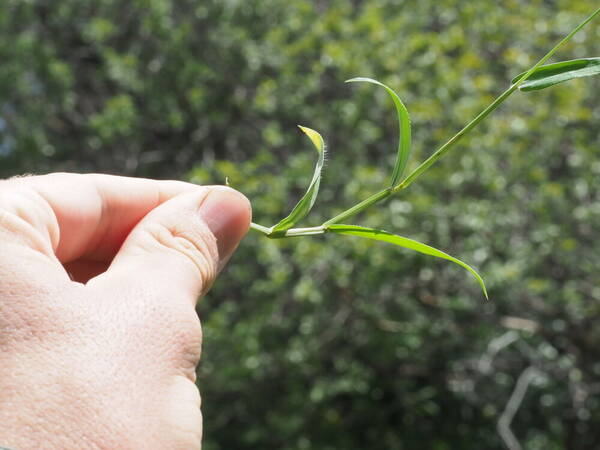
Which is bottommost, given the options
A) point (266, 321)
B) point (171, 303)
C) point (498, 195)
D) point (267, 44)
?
point (266, 321)

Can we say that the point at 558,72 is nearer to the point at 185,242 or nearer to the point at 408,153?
the point at 408,153

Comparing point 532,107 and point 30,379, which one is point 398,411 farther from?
point 30,379

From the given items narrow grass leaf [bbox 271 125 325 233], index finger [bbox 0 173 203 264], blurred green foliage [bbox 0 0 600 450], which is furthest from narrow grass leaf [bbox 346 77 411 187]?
blurred green foliage [bbox 0 0 600 450]

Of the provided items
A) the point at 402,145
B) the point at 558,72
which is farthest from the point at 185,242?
the point at 558,72

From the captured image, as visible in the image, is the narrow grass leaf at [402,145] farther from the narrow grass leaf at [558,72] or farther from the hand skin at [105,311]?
the hand skin at [105,311]

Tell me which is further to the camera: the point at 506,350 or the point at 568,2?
the point at 568,2

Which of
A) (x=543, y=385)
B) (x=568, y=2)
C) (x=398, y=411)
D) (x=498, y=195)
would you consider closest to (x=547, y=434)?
(x=543, y=385)
